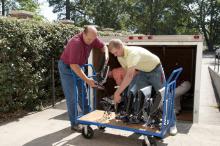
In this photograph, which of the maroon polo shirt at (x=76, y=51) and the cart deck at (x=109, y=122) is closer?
the cart deck at (x=109, y=122)

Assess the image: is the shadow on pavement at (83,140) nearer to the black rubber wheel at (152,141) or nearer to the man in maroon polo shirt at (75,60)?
the man in maroon polo shirt at (75,60)

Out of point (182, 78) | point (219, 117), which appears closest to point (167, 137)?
point (219, 117)

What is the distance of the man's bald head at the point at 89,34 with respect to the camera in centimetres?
538

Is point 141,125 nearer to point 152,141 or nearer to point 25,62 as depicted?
point 152,141

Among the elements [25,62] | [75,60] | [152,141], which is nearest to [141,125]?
[152,141]

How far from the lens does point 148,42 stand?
6.73 metres

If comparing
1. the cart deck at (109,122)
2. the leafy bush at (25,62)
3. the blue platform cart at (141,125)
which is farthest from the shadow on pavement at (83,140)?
the leafy bush at (25,62)

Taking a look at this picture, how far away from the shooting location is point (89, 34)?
5.40 m

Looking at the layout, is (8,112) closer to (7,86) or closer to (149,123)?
(7,86)

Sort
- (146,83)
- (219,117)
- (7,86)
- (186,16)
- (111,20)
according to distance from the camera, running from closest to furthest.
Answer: (146,83), (7,86), (219,117), (111,20), (186,16)

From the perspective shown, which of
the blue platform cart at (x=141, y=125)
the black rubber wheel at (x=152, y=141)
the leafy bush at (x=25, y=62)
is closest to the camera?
the blue platform cart at (x=141, y=125)

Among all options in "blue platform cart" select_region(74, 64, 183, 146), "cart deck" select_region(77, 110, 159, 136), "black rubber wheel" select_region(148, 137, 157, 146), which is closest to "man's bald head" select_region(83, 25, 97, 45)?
"blue platform cart" select_region(74, 64, 183, 146)

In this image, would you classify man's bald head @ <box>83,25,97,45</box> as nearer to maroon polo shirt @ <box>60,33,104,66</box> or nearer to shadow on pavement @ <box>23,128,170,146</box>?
maroon polo shirt @ <box>60,33,104,66</box>

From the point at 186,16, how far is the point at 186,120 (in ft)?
174
